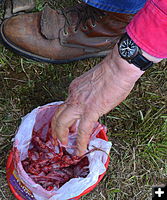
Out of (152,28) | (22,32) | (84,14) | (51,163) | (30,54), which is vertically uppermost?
(152,28)

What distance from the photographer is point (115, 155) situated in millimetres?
1549

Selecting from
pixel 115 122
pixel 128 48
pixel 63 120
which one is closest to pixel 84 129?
pixel 63 120

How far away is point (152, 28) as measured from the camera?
0.79 meters

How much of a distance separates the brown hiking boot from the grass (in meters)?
0.06

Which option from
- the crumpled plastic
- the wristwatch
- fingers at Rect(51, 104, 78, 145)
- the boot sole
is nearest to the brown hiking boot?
the boot sole

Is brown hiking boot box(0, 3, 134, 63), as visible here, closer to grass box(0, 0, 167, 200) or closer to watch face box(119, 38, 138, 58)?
grass box(0, 0, 167, 200)

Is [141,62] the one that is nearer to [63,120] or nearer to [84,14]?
[63,120]

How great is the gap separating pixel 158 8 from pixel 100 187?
3.12 feet

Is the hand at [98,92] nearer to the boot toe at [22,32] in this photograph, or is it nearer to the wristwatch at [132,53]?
the wristwatch at [132,53]

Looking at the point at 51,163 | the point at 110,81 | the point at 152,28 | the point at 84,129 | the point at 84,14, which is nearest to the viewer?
the point at 152,28

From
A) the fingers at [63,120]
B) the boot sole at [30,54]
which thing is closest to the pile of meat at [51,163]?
the fingers at [63,120]

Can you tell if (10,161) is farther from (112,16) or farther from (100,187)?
(112,16)

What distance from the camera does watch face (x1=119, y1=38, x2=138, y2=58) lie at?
0.83m

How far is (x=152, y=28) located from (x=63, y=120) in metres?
0.45
